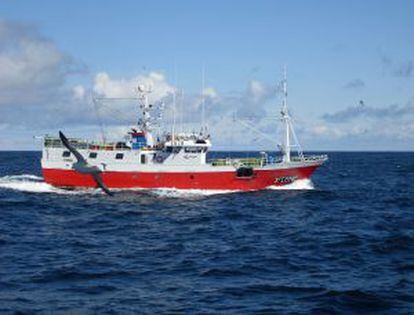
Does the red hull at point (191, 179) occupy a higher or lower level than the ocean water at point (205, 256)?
higher

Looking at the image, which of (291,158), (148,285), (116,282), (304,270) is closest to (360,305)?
(304,270)

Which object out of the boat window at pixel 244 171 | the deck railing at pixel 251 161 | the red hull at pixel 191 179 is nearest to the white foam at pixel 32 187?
the red hull at pixel 191 179

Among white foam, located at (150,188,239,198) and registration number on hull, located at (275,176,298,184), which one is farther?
registration number on hull, located at (275,176,298,184)

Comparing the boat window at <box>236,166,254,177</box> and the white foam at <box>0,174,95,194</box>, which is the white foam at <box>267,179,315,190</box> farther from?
the white foam at <box>0,174,95,194</box>

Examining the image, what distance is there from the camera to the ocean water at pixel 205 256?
19.1m

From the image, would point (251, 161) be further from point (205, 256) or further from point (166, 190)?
point (205, 256)

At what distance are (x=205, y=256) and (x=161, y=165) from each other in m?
28.8

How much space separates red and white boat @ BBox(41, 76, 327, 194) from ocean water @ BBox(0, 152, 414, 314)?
5.54 metres

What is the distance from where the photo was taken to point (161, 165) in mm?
55000

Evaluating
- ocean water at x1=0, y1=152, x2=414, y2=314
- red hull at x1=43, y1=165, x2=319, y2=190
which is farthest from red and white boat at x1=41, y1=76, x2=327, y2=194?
ocean water at x1=0, y1=152, x2=414, y2=314

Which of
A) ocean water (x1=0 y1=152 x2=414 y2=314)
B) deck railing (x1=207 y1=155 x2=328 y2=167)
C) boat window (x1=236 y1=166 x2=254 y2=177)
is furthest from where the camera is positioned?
deck railing (x1=207 y1=155 x2=328 y2=167)

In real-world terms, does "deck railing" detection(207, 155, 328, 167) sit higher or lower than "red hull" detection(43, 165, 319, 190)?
higher

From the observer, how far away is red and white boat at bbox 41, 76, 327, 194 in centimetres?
5488

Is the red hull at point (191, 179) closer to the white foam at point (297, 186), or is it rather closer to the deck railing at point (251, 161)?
the white foam at point (297, 186)
